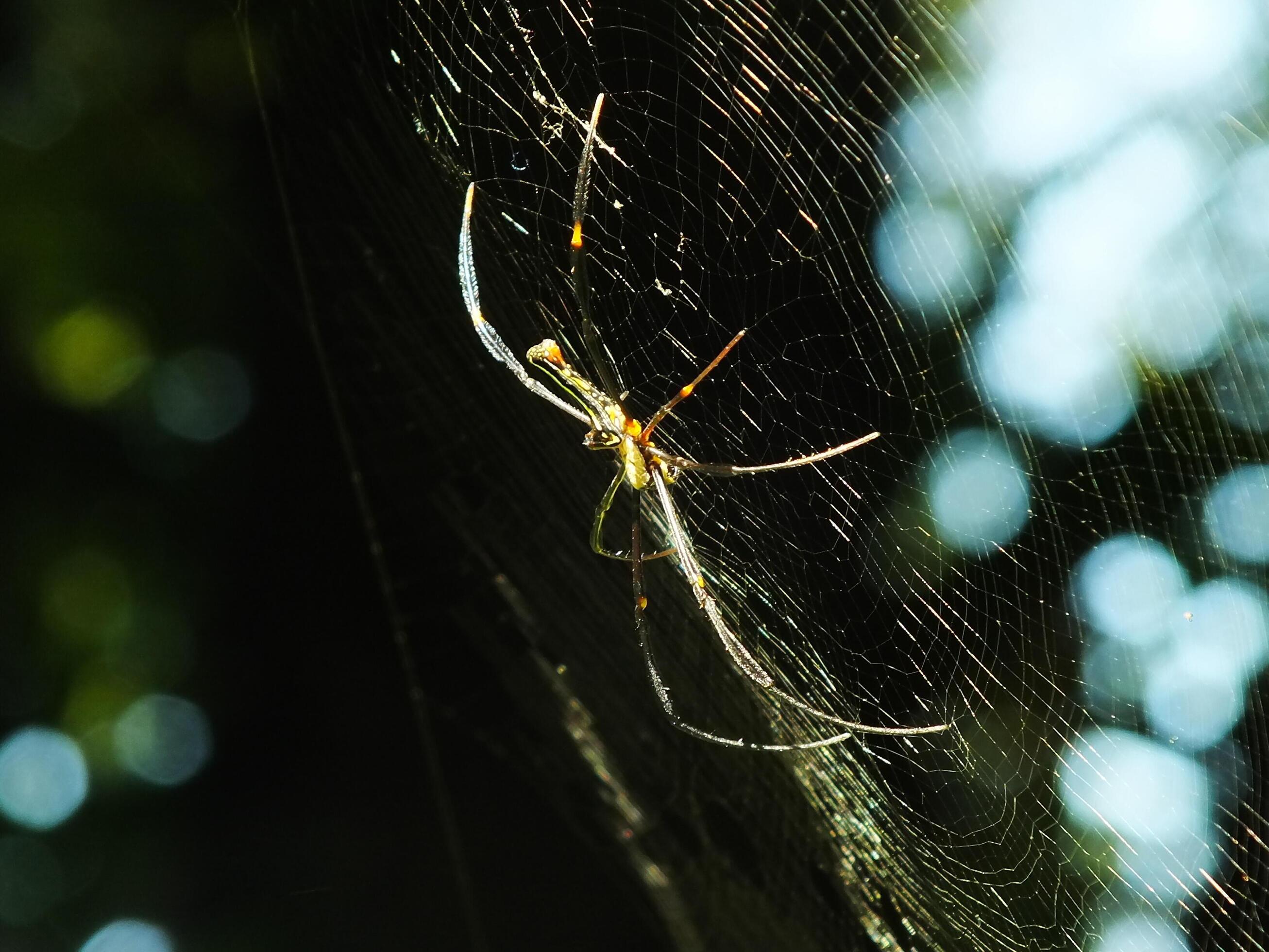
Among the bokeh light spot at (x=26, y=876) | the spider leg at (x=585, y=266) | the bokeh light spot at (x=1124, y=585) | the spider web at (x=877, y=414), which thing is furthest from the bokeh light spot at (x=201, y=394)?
the bokeh light spot at (x=1124, y=585)

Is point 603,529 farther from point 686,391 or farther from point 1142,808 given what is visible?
point 1142,808

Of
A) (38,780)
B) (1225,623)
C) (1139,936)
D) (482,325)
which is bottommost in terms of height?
(1139,936)

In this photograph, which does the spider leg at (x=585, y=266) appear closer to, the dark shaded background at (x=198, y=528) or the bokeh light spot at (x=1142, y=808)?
the bokeh light spot at (x=1142, y=808)

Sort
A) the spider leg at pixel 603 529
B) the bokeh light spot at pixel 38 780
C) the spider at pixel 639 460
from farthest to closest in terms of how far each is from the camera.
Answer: the bokeh light spot at pixel 38 780, the spider leg at pixel 603 529, the spider at pixel 639 460

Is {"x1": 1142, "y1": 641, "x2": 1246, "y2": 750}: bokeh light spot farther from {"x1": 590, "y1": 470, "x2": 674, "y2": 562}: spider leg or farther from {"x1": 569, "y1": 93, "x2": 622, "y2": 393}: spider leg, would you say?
{"x1": 569, "y1": 93, "x2": 622, "y2": 393}: spider leg

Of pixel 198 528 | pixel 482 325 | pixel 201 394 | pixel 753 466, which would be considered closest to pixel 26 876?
pixel 198 528

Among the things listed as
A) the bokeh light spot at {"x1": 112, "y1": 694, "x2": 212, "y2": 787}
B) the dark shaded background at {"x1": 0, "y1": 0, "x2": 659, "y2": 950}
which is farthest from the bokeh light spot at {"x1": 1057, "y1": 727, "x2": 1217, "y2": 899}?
the bokeh light spot at {"x1": 112, "y1": 694, "x2": 212, "y2": 787}
